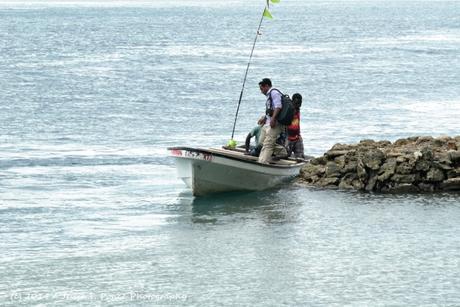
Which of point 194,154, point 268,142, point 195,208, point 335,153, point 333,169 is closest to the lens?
point 194,154

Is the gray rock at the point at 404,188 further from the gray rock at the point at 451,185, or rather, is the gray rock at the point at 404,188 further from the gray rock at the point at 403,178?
the gray rock at the point at 451,185

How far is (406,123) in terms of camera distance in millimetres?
36281

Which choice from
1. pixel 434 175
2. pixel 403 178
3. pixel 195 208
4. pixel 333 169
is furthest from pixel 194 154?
pixel 434 175

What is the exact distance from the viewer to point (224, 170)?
24016 millimetres

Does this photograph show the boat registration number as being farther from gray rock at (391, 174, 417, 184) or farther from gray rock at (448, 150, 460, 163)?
gray rock at (448, 150, 460, 163)

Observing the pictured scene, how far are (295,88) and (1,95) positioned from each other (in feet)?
35.5

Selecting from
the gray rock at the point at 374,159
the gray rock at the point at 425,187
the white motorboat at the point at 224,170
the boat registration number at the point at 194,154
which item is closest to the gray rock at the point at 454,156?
the gray rock at the point at 425,187

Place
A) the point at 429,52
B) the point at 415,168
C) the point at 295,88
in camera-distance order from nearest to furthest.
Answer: the point at 415,168
the point at 295,88
the point at 429,52

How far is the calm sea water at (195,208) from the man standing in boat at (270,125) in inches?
31.2

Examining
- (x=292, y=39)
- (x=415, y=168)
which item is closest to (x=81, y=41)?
(x=292, y=39)

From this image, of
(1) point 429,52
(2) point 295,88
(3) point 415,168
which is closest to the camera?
(3) point 415,168

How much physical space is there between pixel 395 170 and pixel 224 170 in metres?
3.09

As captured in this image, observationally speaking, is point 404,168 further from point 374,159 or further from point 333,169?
point 333,169

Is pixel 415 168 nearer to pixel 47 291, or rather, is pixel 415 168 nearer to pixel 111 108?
pixel 47 291
